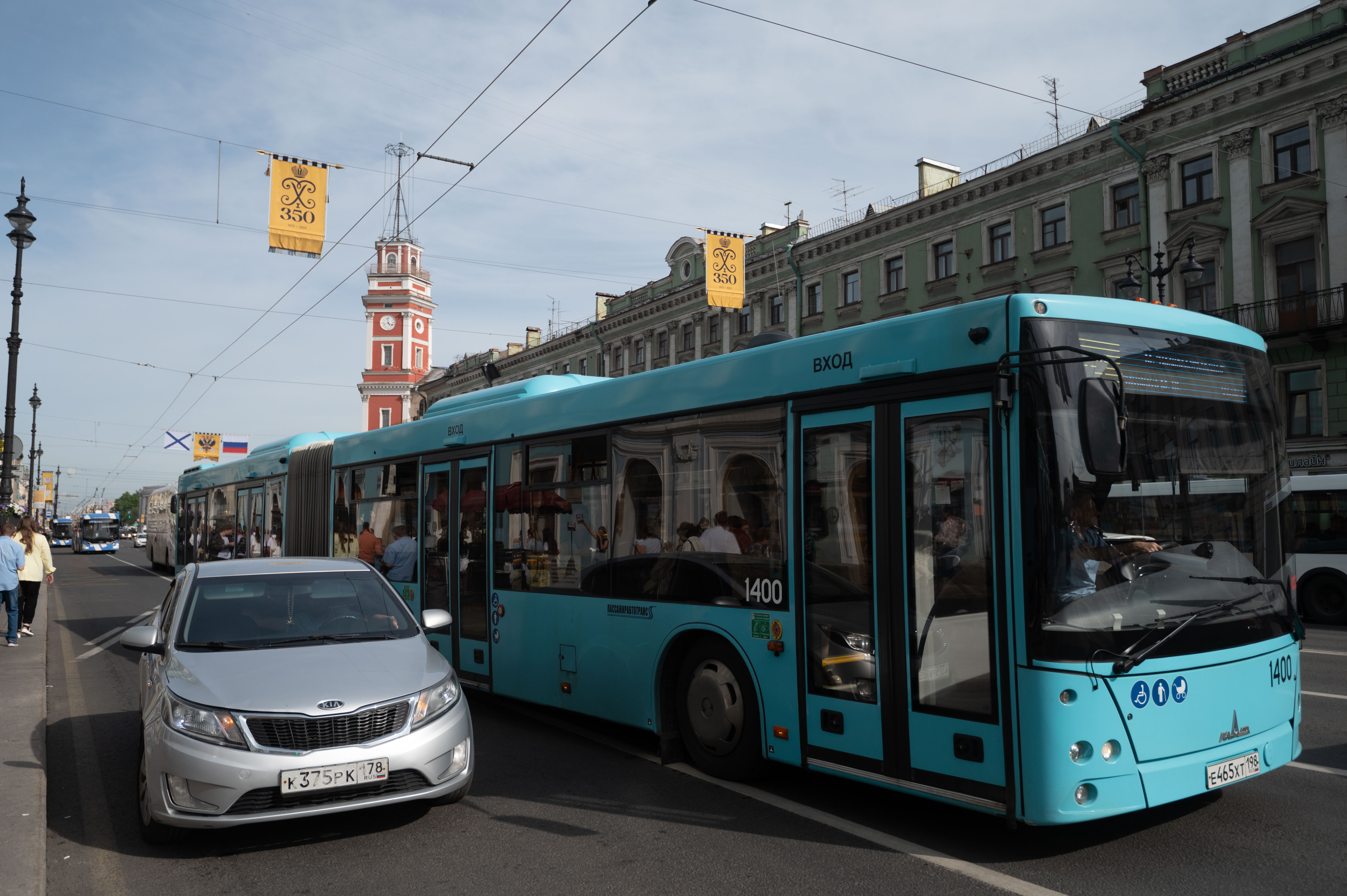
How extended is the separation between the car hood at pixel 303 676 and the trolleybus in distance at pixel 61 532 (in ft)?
244

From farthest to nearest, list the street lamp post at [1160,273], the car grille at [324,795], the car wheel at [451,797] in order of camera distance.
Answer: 1. the street lamp post at [1160,273]
2. the car wheel at [451,797]
3. the car grille at [324,795]

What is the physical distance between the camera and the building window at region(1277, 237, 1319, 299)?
25359 millimetres

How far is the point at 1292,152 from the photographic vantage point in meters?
25.4

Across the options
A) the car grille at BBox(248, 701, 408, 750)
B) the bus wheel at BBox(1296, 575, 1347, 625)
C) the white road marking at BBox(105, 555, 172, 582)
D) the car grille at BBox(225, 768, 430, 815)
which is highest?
the car grille at BBox(248, 701, 408, 750)

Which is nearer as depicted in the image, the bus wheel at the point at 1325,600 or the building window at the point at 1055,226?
the bus wheel at the point at 1325,600

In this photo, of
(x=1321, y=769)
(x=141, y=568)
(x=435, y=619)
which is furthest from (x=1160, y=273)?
(x=141, y=568)

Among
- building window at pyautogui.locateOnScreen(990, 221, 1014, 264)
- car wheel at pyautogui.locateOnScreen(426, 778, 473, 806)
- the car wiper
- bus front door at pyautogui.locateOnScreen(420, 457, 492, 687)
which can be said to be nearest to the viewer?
car wheel at pyautogui.locateOnScreen(426, 778, 473, 806)

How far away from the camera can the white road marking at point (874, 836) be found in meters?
4.46

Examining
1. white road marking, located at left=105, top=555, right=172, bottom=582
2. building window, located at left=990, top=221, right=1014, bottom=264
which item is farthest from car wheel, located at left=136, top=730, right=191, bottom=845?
building window, located at left=990, top=221, right=1014, bottom=264

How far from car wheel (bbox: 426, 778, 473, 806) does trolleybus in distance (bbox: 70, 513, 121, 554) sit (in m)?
65.3

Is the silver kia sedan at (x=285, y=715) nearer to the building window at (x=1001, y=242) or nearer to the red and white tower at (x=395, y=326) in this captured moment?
the building window at (x=1001, y=242)

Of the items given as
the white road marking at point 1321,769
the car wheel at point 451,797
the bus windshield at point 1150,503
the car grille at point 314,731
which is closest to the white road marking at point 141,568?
the car wheel at point 451,797

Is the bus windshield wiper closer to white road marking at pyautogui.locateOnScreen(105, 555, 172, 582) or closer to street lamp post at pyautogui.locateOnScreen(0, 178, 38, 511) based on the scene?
street lamp post at pyautogui.locateOnScreen(0, 178, 38, 511)

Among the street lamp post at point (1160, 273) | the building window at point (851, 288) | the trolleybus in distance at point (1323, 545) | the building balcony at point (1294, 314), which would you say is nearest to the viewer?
the street lamp post at point (1160, 273)
